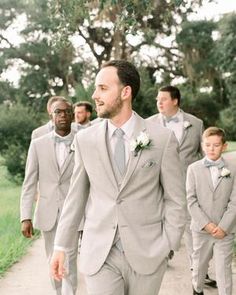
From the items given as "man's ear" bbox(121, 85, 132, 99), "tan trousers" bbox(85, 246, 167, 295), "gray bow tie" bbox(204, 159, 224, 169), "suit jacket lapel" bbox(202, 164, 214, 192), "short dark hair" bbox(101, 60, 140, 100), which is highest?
"short dark hair" bbox(101, 60, 140, 100)

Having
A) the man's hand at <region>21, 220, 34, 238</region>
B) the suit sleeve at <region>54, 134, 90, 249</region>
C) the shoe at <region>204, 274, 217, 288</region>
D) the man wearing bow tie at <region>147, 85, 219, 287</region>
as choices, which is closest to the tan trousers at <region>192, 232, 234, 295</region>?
the shoe at <region>204, 274, 217, 288</region>

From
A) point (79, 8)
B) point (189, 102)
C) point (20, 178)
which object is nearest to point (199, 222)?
point (79, 8)

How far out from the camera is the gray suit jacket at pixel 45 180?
582 centimetres

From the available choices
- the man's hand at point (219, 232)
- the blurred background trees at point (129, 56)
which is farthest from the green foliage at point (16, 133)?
the man's hand at point (219, 232)

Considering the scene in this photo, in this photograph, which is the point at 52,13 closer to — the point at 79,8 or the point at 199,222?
the point at 79,8

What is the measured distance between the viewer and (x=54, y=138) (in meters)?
5.91

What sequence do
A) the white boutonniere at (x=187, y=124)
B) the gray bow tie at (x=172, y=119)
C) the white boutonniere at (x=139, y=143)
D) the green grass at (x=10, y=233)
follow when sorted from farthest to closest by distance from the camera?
the green grass at (x=10, y=233) → the gray bow tie at (x=172, y=119) → the white boutonniere at (x=187, y=124) → the white boutonniere at (x=139, y=143)

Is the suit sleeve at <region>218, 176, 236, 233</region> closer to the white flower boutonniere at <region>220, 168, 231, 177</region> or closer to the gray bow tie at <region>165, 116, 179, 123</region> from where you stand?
the white flower boutonniere at <region>220, 168, 231, 177</region>

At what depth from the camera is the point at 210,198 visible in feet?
19.1

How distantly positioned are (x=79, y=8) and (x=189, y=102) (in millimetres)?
18971

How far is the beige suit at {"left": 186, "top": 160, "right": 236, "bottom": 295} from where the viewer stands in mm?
5719

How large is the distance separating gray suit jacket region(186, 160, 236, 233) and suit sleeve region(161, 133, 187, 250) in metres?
2.20

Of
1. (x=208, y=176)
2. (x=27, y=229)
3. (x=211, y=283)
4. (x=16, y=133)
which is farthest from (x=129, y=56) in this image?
(x=27, y=229)

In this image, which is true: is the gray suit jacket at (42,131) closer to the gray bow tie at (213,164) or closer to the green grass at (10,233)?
the green grass at (10,233)
